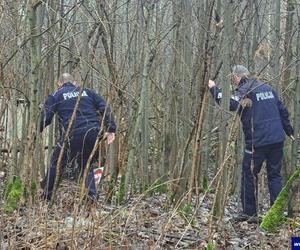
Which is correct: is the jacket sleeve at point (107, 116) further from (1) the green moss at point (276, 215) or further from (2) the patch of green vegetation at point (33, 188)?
(1) the green moss at point (276, 215)

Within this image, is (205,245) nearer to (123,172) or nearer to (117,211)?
(117,211)

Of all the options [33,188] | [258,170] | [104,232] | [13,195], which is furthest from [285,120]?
[104,232]

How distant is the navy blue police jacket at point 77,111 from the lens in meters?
6.54

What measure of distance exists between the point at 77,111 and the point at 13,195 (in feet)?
4.37

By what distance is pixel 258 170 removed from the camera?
670cm

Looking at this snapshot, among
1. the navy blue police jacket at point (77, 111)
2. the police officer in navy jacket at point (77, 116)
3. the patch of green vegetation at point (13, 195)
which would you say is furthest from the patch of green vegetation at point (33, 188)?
the navy blue police jacket at point (77, 111)

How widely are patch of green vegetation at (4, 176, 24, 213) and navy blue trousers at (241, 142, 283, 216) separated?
8.64ft

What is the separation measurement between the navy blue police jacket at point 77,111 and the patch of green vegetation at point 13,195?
32.2 inches

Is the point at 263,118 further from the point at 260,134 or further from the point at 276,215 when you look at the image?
the point at 276,215

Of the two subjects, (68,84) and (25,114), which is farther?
(25,114)

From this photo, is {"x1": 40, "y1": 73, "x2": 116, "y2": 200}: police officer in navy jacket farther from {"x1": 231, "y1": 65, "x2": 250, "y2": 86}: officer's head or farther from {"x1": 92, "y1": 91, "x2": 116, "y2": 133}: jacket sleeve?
{"x1": 231, "y1": 65, "x2": 250, "y2": 86}: officer's head

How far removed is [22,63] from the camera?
877cm

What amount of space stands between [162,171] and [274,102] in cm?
279

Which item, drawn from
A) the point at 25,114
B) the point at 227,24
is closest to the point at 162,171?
the point at 25,114
